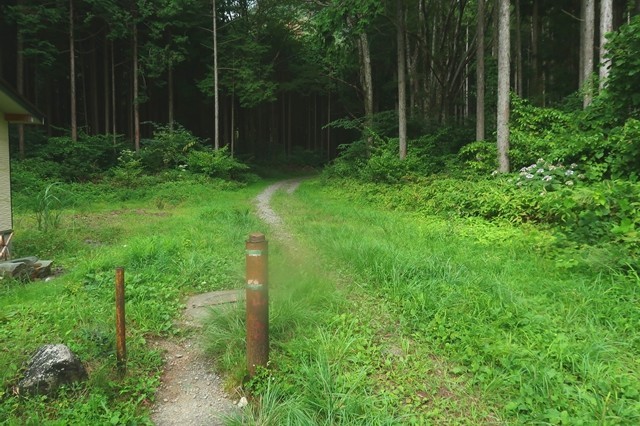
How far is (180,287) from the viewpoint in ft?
17.8

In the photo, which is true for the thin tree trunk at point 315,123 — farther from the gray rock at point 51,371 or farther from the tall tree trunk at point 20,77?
the gray rock at point 51,371

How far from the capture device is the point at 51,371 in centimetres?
318

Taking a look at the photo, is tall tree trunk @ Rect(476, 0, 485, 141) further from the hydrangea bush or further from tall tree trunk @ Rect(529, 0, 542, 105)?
tall tree trunk @ Rect(529, 0, 542, 105)

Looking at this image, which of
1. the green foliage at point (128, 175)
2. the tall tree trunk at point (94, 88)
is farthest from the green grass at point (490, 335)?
the tall tree trunk at point (94, 88)

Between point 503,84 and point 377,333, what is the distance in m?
10.7

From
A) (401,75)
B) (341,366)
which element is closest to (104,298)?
(341,366)

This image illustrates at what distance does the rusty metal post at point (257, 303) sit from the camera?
312cm

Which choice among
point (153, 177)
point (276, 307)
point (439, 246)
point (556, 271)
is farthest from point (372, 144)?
point (276, 307)

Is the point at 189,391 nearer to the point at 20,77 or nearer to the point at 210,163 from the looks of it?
the point at 210,163

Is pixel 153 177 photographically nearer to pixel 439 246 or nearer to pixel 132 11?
pixel 132 11

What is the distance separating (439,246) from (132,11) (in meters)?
24.7

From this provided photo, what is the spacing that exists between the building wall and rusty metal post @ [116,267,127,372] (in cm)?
567

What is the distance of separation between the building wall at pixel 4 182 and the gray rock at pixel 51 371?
5492mm

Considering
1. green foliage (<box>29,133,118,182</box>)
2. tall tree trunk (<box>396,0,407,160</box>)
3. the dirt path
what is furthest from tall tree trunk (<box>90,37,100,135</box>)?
the dirt path
